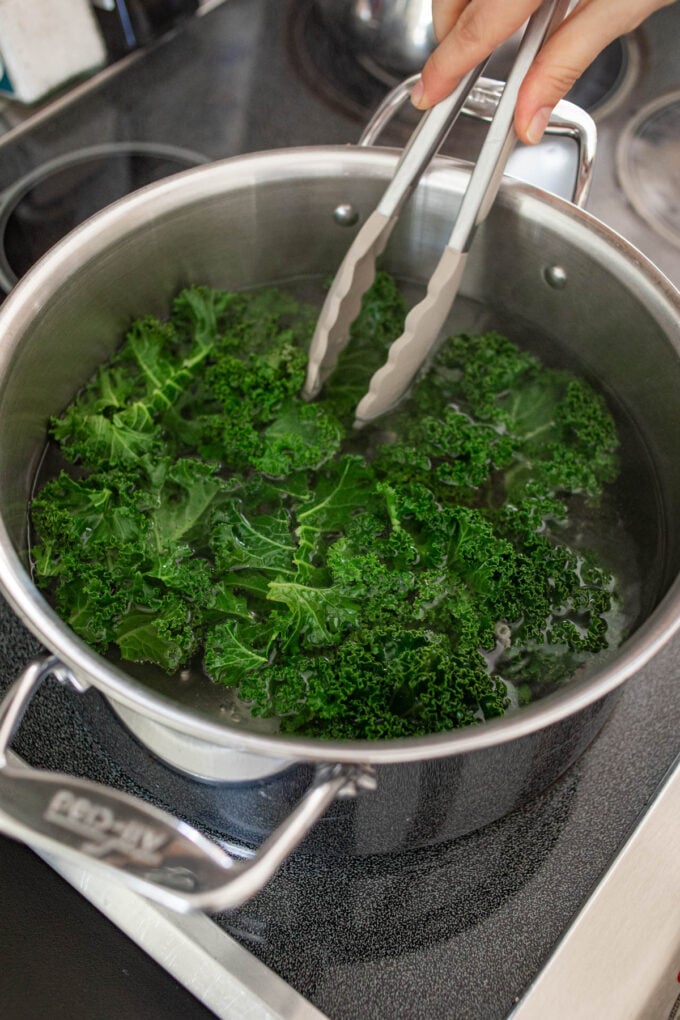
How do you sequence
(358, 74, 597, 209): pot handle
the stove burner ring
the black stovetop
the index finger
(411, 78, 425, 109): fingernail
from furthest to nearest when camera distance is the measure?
the stove burner ring → (358, 74, 597, 209): pot handle → (411, 78, 425, 109): fingernail → the index finger → the black stovetop

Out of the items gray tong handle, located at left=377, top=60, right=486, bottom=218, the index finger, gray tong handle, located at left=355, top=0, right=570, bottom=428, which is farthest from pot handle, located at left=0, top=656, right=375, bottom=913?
the index finger

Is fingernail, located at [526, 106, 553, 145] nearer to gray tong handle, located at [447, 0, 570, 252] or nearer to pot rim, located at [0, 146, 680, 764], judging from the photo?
gray tong handle, located at [447, 0, 570, 252]

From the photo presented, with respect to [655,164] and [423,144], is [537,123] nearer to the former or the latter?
[423,144]

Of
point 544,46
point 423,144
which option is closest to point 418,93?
point 423,144

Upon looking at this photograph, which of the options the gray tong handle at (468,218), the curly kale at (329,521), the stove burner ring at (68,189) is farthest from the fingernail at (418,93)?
the stove burner ring at (68,189)

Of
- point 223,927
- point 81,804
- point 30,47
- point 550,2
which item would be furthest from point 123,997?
point 30,47

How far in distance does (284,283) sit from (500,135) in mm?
659

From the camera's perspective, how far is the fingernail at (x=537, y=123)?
142 cm

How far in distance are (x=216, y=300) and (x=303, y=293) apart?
0.74ft

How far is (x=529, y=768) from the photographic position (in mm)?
1234

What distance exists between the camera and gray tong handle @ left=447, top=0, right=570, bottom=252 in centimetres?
144

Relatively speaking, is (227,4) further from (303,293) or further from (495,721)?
(495,721)

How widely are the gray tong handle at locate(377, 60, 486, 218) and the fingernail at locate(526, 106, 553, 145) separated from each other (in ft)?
0.50

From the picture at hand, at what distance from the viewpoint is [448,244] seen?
5.00ft
